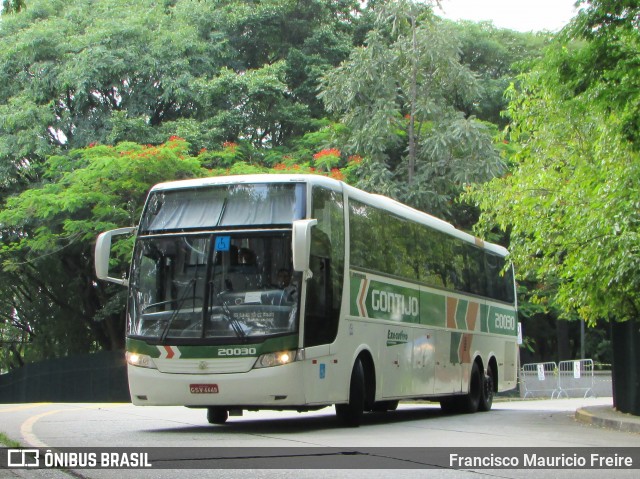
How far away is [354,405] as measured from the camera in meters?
14.7

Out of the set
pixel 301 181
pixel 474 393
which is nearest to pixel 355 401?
pixel 301 181

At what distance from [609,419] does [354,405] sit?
438 centimetres

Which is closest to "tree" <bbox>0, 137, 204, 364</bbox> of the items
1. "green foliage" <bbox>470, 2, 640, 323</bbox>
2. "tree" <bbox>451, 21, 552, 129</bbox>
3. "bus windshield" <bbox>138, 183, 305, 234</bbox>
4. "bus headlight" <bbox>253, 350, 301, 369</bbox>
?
"green foliage" <bbox>470, 2, 640, 323</bbox>

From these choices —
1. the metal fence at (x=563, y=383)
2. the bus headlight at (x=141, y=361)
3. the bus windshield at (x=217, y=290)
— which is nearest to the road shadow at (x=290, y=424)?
the bus headlight at (x=141, y=361)

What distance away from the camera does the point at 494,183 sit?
21.9 m

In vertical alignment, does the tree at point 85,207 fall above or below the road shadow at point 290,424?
above

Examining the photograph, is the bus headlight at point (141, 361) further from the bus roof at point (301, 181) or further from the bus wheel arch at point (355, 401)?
the bus wheel arch at point (355, 401)

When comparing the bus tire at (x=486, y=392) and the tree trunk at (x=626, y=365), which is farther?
the bus tire at (x=486, y=392)

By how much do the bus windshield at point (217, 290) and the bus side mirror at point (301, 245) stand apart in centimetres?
80

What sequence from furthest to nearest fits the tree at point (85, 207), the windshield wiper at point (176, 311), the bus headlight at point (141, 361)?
1. the tree at point (85, 207)
2. the bus headlight at point (141, 361)
3. the windshield wiper at point (176, 311)

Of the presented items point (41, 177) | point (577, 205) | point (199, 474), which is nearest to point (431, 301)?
point (577, 205)

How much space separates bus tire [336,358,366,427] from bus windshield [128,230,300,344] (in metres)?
1.94

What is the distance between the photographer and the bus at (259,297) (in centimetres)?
1316

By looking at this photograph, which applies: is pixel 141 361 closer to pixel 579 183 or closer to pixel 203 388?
pixel 203 388
